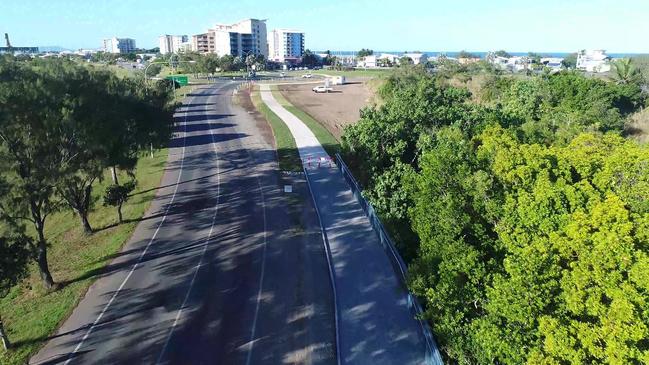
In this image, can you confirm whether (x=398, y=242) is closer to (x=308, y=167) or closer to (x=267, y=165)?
(x=308, y=167)

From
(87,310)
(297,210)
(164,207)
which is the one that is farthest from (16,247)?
(297,210)

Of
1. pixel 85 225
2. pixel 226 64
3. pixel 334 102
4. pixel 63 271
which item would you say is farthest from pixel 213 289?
pixel 226 64

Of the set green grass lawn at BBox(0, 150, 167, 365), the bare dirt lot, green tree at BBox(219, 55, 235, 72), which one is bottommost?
green grass lawn at BBox(0, 150, 167, 365)

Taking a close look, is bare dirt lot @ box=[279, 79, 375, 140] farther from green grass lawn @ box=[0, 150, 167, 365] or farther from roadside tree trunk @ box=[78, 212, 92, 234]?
roadside tree trunk @ box=[78, 212, 92, 234]

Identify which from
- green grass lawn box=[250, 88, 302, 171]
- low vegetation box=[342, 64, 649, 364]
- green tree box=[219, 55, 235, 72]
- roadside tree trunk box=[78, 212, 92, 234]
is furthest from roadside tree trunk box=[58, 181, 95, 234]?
green tree box=[219, 55, 235, 72]

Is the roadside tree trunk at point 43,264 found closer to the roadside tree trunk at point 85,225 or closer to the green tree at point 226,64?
the roadside tree trunk at point 85,225

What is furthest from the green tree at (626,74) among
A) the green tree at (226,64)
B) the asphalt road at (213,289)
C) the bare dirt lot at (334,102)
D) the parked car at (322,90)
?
the green tree at (226,64)
